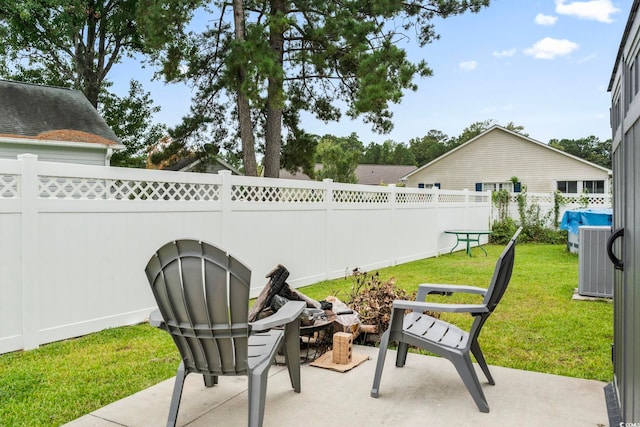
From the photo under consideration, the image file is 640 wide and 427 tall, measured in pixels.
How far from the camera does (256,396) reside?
240 centimetres

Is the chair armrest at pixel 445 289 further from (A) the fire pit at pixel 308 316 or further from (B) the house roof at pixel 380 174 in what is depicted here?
(B) the house roof at pixel 380 174

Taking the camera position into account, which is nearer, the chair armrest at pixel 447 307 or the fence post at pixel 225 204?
the chair armrest at pixel 447 307

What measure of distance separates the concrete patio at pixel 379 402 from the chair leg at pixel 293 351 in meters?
0.08

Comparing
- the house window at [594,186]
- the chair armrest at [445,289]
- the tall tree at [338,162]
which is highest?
the tall tree at [338,162]

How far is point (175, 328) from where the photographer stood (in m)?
2.53

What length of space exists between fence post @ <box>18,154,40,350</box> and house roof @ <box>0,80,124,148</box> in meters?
6.95

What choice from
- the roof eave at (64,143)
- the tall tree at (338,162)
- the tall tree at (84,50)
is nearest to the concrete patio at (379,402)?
the roof eave at (64,143)

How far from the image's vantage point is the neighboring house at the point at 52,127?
10195mm

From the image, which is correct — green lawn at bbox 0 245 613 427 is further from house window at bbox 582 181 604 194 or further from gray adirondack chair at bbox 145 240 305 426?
house window at bbox 582 181 604 194

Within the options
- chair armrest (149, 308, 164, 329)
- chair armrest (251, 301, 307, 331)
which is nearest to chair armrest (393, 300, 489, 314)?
chair armrest (251, 301, 307, 331)

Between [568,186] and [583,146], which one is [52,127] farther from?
[583,146]

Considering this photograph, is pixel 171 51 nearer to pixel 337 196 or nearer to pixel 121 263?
pixel 337 196

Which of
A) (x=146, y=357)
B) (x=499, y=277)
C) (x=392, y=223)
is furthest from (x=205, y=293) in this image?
(x=392, y=223)

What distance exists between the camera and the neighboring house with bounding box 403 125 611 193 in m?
19.5
